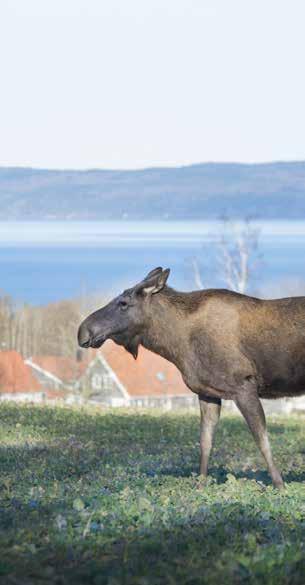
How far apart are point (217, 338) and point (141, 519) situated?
3.65 metres

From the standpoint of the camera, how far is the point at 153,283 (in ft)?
41.9

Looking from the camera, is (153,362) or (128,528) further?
(153,362)

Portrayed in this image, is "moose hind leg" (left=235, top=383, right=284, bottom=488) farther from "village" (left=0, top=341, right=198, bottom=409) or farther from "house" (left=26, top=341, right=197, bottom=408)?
"house" (left=26, top=341, right=197, bottom=408)

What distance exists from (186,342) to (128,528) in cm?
402

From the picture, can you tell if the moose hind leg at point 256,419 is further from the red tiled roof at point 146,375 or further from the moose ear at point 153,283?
the red tiled roof at point 146,375

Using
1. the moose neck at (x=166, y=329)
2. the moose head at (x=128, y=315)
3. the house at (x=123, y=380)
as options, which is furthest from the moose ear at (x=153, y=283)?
the house at (x=123, y=380)

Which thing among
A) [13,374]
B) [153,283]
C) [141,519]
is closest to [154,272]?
[153,283]

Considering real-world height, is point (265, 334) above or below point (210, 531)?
above

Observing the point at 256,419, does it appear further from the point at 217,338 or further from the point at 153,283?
the point at 153,283

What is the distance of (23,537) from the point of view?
8.39m

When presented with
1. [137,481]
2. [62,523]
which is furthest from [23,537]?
[137,481]

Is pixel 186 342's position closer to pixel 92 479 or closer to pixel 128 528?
pixel 92 479

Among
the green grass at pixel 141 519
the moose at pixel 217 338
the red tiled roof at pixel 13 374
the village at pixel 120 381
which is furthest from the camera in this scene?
the village at pixel 120 381

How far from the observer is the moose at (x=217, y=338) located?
12234 millimetres
